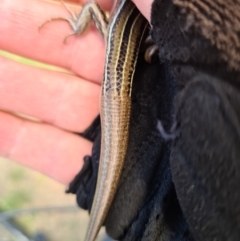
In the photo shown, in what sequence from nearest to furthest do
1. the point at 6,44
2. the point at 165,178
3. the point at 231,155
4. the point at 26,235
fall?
the point at 231,155 → the point at 165,178 → the point at 6,44 → the point at 26,235

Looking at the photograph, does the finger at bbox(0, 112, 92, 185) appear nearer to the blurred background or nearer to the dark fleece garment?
the dark fleece garment

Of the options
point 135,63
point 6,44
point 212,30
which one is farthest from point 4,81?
point 212,30

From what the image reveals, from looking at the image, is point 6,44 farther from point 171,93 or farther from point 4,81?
point 171,93

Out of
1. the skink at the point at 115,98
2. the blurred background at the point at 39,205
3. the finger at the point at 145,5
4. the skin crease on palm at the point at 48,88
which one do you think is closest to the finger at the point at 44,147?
the skin crease on palm at the point at 48,88

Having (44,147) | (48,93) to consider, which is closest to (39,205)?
(44,147)

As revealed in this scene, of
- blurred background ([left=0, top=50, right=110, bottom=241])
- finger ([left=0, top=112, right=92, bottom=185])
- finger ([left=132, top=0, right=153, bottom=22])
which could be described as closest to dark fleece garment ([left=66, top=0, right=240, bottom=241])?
finger ([left=132, top=0, right=153, bottom=22])

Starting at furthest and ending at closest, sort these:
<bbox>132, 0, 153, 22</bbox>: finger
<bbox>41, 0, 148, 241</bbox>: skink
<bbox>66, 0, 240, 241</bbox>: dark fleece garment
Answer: <bbox>41, 0, 148, 241</bbox>: skink → <bbox>132, 0, 153, 22</bbox>: finger → <bbox>66, 0, 240, 241</bbox>: dark fleece garment

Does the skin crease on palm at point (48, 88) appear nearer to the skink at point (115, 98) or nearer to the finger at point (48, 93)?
the finger at point (48, 93)
